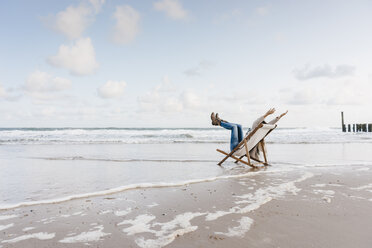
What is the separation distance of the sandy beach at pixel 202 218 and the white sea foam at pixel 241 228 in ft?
0.03

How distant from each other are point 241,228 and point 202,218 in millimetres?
528

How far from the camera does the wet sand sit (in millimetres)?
2588

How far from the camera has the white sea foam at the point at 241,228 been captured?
273 cm

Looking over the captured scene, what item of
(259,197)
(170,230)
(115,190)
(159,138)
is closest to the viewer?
(170,230)

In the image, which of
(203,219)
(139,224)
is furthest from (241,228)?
(139,224)

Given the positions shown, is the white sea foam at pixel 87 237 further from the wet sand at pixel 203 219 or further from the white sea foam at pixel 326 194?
the white sea foam at pixel 326 194

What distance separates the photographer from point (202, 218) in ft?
10.6

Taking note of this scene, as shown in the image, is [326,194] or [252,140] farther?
[252,140]

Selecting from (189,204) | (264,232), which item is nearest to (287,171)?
(189,204)

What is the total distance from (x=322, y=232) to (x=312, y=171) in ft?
14.8

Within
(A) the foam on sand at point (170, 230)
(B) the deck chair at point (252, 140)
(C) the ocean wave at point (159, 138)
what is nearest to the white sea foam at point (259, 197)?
(A) the foam on sand at point (170, 230)

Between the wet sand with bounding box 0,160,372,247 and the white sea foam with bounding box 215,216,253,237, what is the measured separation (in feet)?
0.03

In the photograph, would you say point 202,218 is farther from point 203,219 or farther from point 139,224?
point 139,224

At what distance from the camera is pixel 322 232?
2.76 m
